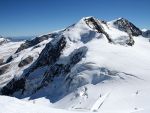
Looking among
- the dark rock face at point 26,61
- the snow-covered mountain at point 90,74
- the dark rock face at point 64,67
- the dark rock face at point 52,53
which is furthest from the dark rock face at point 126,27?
the dark rock face at point 26,61

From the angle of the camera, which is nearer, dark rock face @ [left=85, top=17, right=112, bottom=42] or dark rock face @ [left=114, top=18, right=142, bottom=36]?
dark rock face @ [left=85, top=17, right=112, bottom=42]

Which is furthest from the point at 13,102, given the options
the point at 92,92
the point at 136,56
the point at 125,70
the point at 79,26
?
the point at 79,26

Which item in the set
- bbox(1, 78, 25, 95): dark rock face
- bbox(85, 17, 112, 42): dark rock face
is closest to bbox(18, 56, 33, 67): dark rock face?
A: bbox(1, 78, 25, 95): dark rock face

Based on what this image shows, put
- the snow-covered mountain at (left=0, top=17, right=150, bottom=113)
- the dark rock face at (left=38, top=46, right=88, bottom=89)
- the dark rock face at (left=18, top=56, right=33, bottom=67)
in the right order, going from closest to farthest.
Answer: the snow-covered mountain at (left=0, top=17, right=150, bottom=113), the dark rock face at (left=38, top=46, right=88, bottom=89), the dark rock face at (left=18, top=56, right=33, bottom=67)

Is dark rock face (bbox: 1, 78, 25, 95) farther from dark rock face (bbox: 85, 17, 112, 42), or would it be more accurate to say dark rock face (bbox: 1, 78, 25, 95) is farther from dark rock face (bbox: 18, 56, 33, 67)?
dark rock face (bbox: 18, 56, 33, 67)

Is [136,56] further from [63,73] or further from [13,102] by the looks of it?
[13,102]

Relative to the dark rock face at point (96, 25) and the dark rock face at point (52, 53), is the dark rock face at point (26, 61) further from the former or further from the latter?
the dark rock face at point (96, 25)

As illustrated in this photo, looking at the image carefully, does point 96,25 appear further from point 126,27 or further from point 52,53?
point 52,53

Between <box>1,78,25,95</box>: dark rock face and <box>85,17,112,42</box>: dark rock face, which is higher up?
<box>85,17,112,42</box>: dark rock face
